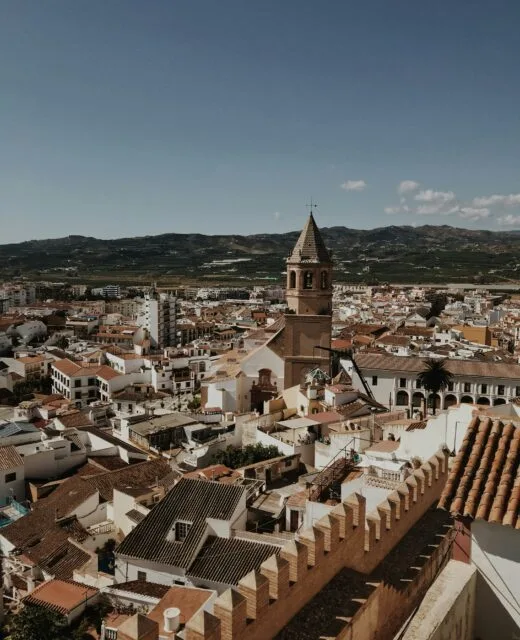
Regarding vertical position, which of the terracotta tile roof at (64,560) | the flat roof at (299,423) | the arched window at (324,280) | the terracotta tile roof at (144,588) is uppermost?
the arched window at (324,280)

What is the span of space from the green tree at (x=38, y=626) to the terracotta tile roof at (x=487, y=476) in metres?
10.2

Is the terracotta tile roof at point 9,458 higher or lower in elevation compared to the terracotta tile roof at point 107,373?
higher

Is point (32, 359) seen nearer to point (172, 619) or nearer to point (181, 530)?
point (181, 530)

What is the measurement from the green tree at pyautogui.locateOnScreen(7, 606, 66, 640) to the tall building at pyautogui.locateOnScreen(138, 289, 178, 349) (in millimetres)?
57884

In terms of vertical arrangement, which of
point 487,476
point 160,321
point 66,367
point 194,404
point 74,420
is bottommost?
point 194,404

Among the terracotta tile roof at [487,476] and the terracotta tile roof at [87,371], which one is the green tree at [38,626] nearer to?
the terracotta tile roof at [487,476]

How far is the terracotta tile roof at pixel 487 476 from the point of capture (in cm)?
595

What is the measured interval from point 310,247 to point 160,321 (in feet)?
147

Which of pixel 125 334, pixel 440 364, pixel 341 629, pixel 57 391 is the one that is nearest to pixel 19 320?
pixel 125 334

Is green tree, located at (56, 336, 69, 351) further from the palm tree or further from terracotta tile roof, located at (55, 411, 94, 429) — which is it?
the palm tree

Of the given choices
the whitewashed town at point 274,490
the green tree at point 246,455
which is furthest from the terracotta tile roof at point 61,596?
the green tree at point 246,455

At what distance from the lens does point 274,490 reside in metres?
19.0

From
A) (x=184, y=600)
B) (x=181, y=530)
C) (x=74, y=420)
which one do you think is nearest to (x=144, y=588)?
(x=181, y=530)

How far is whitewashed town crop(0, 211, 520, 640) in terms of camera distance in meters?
6.02
